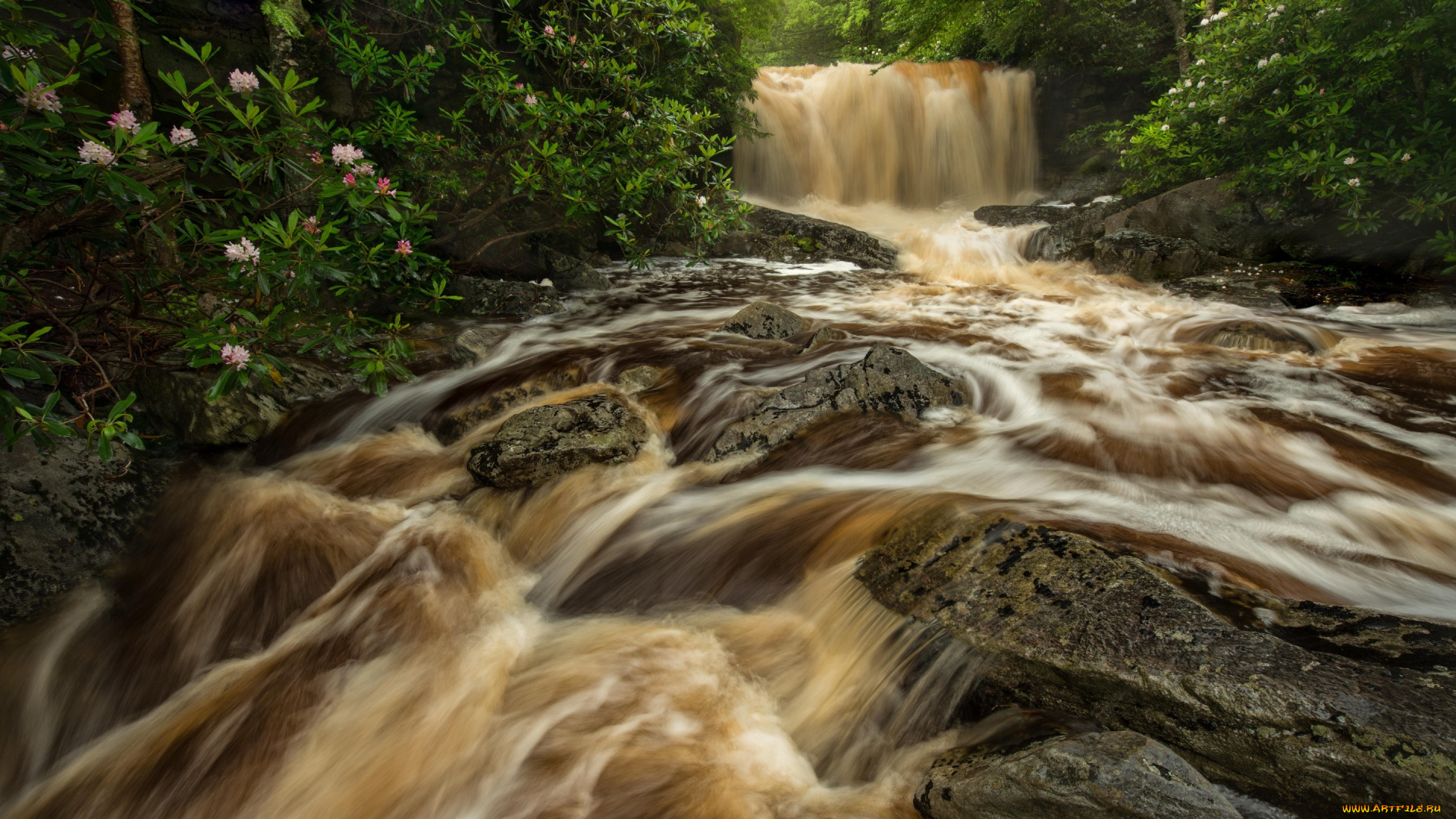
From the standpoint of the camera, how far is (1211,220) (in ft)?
26.4

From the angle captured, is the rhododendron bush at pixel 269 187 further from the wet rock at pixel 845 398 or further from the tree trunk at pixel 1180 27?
the tree trunk at pixel 1180 27

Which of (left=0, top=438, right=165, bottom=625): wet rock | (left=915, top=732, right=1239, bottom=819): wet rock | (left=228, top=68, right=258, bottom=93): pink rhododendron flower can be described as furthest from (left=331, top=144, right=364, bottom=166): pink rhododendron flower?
(left=915, top=732, right=1239, bottom=819): wet rock

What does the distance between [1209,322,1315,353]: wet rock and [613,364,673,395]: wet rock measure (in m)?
5.05

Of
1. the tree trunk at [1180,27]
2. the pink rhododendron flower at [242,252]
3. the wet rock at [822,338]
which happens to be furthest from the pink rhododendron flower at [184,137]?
the tree trunk at [1180,27]

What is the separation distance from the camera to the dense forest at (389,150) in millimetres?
2350

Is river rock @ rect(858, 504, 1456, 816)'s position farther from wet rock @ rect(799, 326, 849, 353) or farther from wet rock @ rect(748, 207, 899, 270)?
wet rock @ rect(748, 207, 899, 270)

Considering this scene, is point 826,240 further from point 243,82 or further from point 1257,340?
point 243,82

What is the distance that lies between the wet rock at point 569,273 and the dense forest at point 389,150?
1.38ft

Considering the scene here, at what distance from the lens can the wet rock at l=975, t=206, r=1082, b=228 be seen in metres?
11.4

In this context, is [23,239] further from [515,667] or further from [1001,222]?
[1001,222]

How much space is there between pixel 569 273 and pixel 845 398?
5.26 metres

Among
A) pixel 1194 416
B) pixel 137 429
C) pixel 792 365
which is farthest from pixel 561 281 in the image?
pixel 1194 416

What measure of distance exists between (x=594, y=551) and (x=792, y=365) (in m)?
2.61

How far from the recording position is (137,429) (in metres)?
3.58
